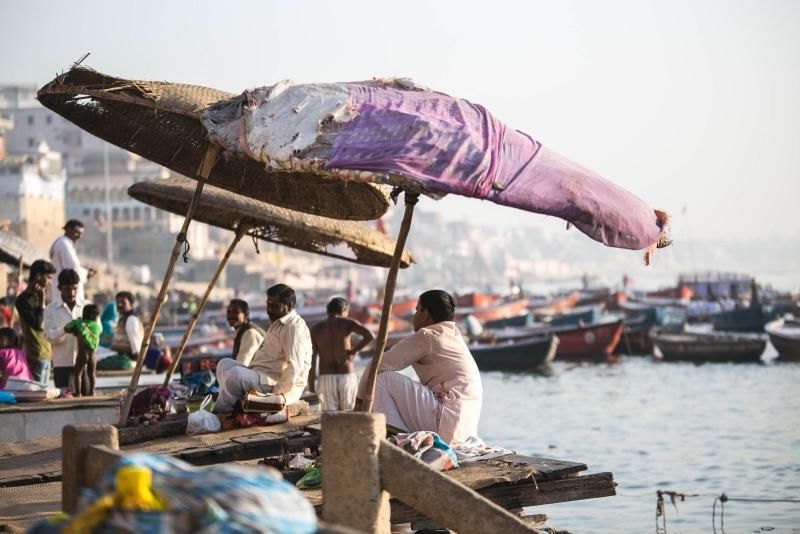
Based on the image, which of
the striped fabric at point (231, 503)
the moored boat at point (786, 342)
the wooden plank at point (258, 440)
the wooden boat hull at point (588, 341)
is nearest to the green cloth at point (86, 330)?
the wooden plank at point (258, 440)

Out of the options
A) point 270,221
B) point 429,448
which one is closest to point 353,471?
point 429,448

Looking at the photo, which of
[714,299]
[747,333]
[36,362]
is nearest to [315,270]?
[714,299]

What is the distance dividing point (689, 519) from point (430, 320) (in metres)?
5.40

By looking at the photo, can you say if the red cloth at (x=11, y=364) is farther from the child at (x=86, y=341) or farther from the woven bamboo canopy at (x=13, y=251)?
the woven bamboo canopy at (x=13, y=251)

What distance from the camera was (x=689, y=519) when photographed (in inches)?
449

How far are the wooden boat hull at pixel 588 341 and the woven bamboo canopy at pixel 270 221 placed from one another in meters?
25.8

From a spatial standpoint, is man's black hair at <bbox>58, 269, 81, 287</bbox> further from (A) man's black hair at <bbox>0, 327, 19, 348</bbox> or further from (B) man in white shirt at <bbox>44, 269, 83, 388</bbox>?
(A) man's black hair at <bbox>0, 327, 19, 348</bbox>

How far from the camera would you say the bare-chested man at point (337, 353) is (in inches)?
435

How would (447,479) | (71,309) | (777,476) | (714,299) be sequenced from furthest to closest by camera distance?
(714,299)
(777,476)
(71,309)
(447,479)

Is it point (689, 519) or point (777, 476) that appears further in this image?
point (777, 476)

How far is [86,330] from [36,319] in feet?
2.41

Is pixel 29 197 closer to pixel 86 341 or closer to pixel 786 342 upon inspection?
pixel 786 342

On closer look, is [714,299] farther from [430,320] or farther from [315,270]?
[315,270]

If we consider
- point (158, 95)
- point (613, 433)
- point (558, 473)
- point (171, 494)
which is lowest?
point (613, 433)
